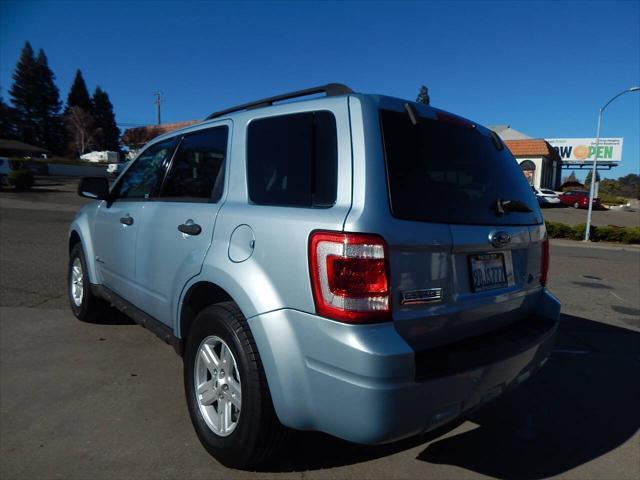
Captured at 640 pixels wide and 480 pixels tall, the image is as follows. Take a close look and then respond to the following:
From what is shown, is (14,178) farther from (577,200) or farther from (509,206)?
(577,200)

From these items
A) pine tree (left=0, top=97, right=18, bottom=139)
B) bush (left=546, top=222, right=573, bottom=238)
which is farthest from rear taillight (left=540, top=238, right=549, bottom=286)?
pine tree (left=0, top=97, right=18, bottom=139)

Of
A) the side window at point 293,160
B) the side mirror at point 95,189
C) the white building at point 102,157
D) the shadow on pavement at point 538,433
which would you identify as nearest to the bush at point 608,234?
the shadow on pavement at point 538,433

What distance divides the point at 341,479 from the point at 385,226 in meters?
1.39

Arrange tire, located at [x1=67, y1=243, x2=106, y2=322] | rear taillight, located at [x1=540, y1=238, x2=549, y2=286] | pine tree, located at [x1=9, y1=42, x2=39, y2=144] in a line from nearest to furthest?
rear taillight, located at [x1=540, y1=238, x2=549, y2=286], tire, located at [x1=67, y1=243, x2=106, y2=322], pine tree, located at [x1=9, y1=42, x2=39, y2=144]

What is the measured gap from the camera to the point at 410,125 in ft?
7.40

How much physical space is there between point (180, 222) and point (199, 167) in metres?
0.40

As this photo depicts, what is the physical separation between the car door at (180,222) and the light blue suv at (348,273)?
17 millimetres

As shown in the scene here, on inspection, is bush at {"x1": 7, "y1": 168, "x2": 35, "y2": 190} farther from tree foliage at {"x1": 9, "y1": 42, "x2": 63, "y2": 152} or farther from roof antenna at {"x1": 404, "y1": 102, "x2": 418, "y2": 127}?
tree foliage at {"x1": 9, "y1": 42, "x2": 63, "y2": 152}

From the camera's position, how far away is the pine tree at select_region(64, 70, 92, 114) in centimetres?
8478

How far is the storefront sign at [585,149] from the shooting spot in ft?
189

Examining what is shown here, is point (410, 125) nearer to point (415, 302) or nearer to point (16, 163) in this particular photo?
point (415, 302)

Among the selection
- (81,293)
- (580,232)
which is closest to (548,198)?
(580,232)

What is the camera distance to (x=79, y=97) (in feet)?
280

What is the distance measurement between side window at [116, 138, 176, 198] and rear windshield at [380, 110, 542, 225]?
1.89m
